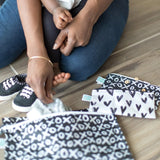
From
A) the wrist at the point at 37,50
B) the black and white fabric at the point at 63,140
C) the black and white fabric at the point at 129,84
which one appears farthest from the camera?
the black and white fabric at the point at 129,84

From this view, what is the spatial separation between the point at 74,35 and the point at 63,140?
0.39 metres

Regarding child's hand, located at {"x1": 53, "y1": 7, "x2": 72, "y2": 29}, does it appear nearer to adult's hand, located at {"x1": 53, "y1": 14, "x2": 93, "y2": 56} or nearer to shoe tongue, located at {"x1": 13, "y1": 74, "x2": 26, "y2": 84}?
adult's hand, located at {"x1": 53, "y1": 14, "x2": 93, "y2": 56}

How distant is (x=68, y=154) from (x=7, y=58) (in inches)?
24.2

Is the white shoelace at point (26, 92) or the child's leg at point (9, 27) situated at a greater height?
the child's leg at point (9, 27)

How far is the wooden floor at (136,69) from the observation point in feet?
2.78

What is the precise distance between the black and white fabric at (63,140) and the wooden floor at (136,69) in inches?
2.9

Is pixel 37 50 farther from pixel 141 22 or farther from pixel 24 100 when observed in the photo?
pixel 141 22

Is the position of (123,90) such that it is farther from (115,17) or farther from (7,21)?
(7,21)

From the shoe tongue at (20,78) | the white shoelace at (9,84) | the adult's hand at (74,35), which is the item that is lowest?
the shoe tongue at (20,78)

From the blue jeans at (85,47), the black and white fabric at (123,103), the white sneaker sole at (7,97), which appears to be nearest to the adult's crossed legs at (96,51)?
the blue jeans at (85,47)

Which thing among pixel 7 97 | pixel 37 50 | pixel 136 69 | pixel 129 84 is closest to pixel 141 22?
pixel 136 69

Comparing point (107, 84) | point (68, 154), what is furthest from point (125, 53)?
point (68, 154)

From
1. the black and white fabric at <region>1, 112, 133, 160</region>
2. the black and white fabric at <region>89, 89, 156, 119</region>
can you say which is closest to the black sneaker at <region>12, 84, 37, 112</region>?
the black and white fabric at <region>1, 112, 133, 160</region>

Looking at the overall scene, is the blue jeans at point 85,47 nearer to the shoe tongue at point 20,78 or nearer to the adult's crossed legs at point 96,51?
the adult's crossed legs at point 96,51
